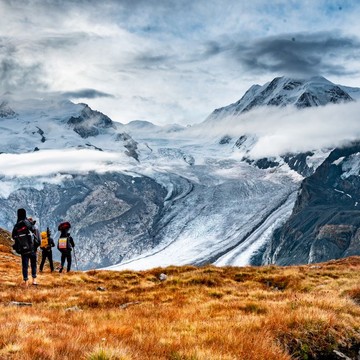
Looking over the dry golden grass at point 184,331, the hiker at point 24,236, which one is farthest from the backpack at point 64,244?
the dry golden grass at point 184,331

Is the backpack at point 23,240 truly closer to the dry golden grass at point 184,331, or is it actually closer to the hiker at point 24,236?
the hiker at point 24,236

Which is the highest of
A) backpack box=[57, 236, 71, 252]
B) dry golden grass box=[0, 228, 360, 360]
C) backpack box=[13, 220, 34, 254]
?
backpack box=[13, 220, 34, 254]

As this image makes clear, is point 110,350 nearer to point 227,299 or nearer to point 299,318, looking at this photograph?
point 299,318

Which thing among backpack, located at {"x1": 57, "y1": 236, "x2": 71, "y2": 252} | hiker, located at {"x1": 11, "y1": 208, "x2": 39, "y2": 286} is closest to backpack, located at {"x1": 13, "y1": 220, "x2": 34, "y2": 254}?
hiker, located at {"x1": 11, "y1": 208, "x2": 39, "y2": 286}

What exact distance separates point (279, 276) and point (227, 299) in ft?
43.5

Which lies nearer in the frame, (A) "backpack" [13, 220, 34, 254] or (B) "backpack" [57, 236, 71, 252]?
(A) "backpack" [13, 220, 34, 254]

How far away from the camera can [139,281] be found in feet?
90.3

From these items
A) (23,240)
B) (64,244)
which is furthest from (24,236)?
(64,244)

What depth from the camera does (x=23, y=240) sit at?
20234 mm

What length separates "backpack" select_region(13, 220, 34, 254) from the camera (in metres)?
20.0

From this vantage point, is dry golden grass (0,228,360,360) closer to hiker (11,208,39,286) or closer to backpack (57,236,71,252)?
hiker (11,208,39,286)

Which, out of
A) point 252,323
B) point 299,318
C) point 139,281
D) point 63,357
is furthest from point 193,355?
point 139,281

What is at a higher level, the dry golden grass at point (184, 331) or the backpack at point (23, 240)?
the backpack at point (23, 240)

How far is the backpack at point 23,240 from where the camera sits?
2002 cm
